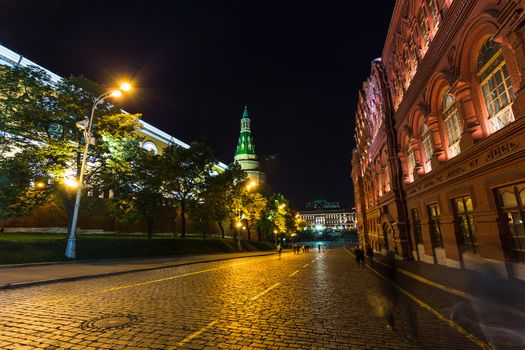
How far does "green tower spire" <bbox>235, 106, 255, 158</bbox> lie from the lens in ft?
386

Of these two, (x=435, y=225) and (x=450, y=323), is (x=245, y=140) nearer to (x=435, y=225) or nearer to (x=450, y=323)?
(x=435, y=225)

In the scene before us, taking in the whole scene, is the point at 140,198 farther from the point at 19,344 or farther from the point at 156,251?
the point at 19,344

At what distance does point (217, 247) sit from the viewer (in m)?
36.9

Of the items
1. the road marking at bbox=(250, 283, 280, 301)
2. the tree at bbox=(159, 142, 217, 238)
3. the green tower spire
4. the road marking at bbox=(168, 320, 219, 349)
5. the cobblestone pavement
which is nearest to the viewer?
the road marking at bbox=(168, 320, 219, 349)

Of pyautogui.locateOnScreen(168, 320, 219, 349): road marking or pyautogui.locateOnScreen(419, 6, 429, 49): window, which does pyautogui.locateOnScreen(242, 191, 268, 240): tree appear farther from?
pyautogui.locateOnScreen(168, 320, 219, 349): road marking

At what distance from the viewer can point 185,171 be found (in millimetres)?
33812

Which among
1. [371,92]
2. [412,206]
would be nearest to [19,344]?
[412,206]

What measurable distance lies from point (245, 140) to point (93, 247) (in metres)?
103

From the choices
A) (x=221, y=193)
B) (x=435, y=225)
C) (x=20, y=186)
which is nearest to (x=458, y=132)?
(x=435, y=225)

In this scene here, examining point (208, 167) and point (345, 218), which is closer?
point (208, 167)

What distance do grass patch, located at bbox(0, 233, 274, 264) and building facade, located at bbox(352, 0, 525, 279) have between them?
22.6m

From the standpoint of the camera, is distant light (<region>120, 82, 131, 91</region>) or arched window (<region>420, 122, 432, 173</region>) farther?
arched window (<region>420, 122, 432, 173</region>)

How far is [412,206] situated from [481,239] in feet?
29.6

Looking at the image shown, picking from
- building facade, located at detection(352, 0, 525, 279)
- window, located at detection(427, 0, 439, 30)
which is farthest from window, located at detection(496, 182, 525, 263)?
window, located at detection(427, 0, 439, 30)
